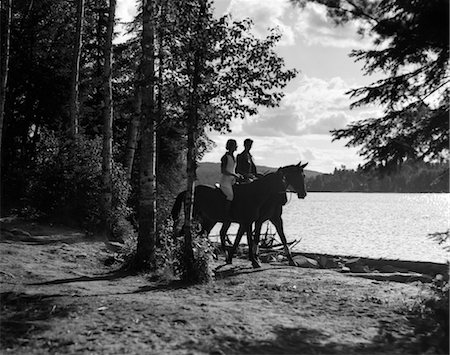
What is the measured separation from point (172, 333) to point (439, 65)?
599 centimetres

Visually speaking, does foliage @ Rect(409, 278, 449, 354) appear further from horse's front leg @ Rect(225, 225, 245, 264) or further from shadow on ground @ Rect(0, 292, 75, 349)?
horse's front leg @ Rect(225, 225, 245, 264)

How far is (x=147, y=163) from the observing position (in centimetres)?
1270

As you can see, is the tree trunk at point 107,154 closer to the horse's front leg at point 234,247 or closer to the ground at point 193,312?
the ground at point 193,312

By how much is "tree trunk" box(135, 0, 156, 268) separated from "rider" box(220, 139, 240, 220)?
8.10 ft

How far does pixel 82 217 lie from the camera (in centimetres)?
1825

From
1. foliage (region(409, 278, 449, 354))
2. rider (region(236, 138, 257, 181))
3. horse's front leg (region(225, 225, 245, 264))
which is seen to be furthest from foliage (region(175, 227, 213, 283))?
rider (region(236, 138, 257, 181))

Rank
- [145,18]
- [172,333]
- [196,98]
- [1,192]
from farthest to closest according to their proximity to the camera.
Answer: [1,192] < [145,18] < [196,98] < [172,333]

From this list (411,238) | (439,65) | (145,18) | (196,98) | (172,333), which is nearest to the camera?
(172,333)

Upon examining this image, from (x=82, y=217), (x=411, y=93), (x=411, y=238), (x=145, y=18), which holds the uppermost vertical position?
(x=145, y=18)

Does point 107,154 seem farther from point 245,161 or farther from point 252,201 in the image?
point 252,201

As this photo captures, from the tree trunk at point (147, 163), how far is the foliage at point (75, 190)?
19.6 ft

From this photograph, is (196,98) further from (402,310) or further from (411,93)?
(402,310)

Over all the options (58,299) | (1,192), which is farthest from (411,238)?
(58,299)

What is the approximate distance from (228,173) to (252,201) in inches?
47.6
